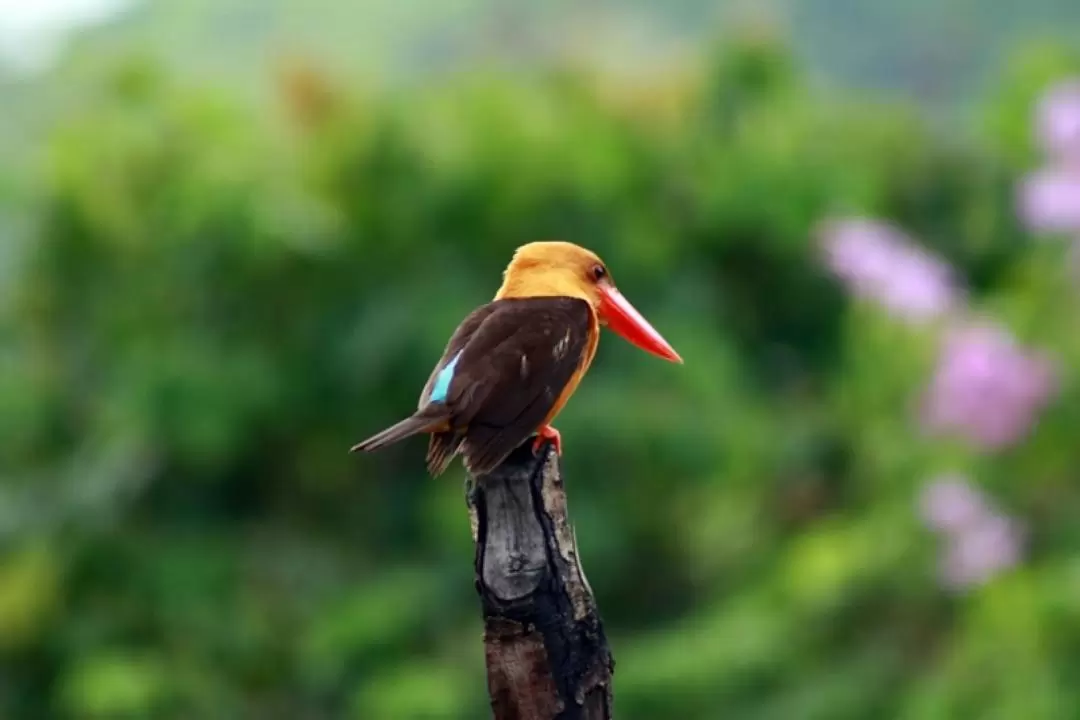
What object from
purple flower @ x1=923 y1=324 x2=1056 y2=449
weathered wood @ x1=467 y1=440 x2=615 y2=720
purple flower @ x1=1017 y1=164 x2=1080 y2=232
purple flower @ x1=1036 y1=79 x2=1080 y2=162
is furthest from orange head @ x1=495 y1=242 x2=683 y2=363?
purple flower @ x1=1036 y1=79 x2=1080 y2=162

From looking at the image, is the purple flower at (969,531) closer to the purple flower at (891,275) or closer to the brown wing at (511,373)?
the purple flower at (891,275)

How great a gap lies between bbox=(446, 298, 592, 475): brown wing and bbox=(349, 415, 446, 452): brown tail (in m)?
0.03

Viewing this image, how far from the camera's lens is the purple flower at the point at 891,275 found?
18.0 feet

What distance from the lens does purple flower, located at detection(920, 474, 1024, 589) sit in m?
5.13

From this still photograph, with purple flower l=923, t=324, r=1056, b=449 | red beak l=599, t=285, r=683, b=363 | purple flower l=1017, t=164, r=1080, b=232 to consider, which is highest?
purple flower l=1017, t=164, r=1080, b=232

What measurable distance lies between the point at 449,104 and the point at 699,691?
2681 mm

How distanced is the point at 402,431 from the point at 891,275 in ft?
11.9

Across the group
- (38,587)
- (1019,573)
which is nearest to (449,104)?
(38,587)

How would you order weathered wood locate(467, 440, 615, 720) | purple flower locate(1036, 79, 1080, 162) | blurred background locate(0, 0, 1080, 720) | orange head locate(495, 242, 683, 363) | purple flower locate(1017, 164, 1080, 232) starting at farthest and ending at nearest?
blurred background locate(0, 0, 1080, 720) < purple flower locate(1036, 79, 1080, 162) < purple flower locate(1017, 164, 1080, 232) < orange head locate(495, 242, 683, 363) < weathered wood locate(467, 440, 615, 720)

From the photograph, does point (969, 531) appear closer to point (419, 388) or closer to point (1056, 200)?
point (1056, 200)

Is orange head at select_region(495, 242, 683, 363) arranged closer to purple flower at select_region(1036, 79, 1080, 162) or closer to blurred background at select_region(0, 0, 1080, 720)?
purple flower at select_region(1036, 79, 1080, 162)

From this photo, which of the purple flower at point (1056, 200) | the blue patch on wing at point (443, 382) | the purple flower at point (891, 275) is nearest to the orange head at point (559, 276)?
the blue patch on wing at point (443, 382)

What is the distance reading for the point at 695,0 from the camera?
1236cm

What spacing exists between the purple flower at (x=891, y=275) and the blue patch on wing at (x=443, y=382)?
134 inches
